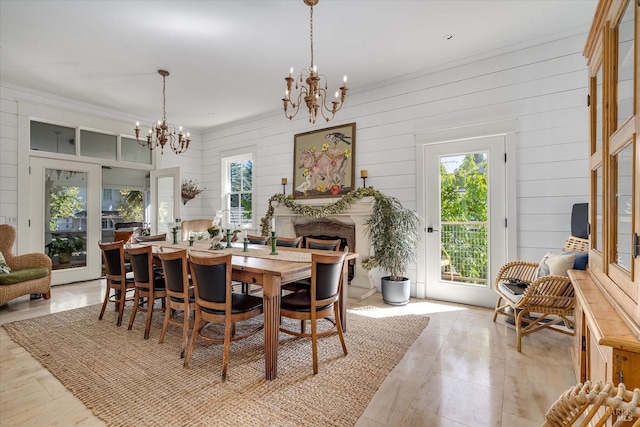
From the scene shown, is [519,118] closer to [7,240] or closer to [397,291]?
[397,291]

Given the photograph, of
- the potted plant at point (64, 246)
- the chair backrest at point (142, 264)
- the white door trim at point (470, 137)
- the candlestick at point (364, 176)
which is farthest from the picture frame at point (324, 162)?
the potted plant at point (64, 246)

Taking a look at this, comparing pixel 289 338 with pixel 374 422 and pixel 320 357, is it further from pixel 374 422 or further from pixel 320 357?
pixel 374 422

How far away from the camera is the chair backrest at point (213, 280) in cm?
219

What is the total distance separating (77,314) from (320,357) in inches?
118

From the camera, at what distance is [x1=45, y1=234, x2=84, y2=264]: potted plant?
492cm

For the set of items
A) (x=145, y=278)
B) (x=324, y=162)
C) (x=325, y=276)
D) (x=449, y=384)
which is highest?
(x=324, y=162)

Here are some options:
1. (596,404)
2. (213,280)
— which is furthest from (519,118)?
(213,280)

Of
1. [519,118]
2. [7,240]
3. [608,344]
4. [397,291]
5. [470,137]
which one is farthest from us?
[7,240]

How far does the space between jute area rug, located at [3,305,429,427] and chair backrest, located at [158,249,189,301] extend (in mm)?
526

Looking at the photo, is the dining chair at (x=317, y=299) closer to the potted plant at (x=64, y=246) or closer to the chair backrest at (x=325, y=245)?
the chair backrest at (x=325, y=245)

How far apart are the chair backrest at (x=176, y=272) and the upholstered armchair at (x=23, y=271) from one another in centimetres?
272

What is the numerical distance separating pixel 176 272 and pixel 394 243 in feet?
8.25

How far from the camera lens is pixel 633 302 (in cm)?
120

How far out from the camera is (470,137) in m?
3.75
